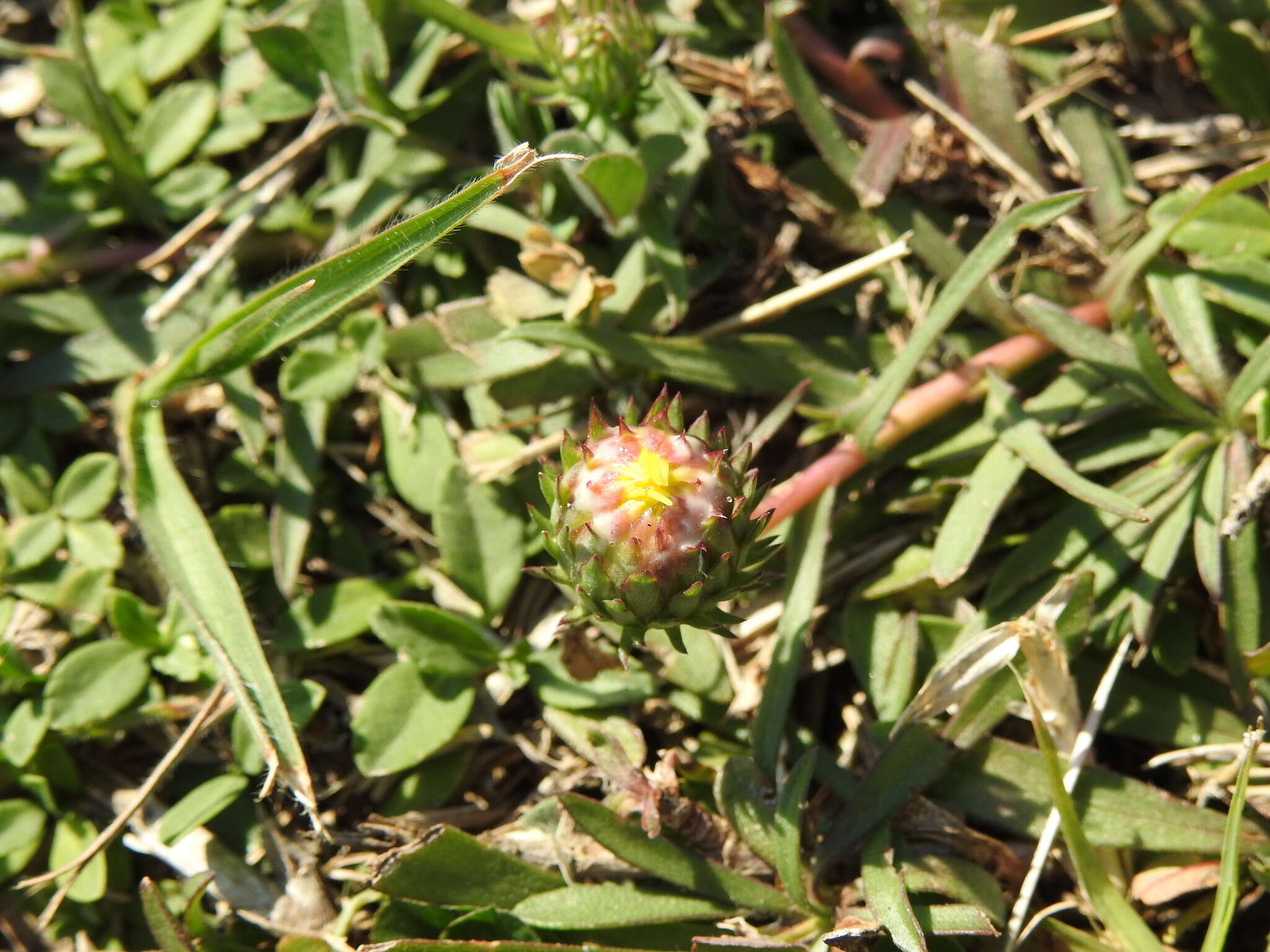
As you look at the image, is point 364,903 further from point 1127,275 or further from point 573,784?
point 1127,275

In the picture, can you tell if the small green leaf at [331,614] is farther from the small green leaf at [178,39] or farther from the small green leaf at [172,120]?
the small green leaf at [178,39]

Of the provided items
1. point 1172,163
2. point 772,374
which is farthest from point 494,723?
point 1172,163

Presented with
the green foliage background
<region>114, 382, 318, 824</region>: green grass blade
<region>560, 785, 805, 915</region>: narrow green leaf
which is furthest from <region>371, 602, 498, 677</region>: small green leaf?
<region>560, 785, 805, 915</region>: narrow green leaf

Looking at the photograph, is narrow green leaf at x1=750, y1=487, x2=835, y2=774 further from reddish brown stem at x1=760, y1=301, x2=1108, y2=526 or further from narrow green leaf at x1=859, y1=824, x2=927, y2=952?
narrow green leaf at x1=859, y1=824, x2=927, y2=952

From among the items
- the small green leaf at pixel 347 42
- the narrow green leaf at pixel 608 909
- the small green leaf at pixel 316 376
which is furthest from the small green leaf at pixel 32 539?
the narrow green leaf at pixel 608 909

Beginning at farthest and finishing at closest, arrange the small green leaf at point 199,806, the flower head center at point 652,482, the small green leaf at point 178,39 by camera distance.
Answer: the small green leaf at point 178,39 < the small green leaf at point 199,806 < the flower head center at point 652,482
